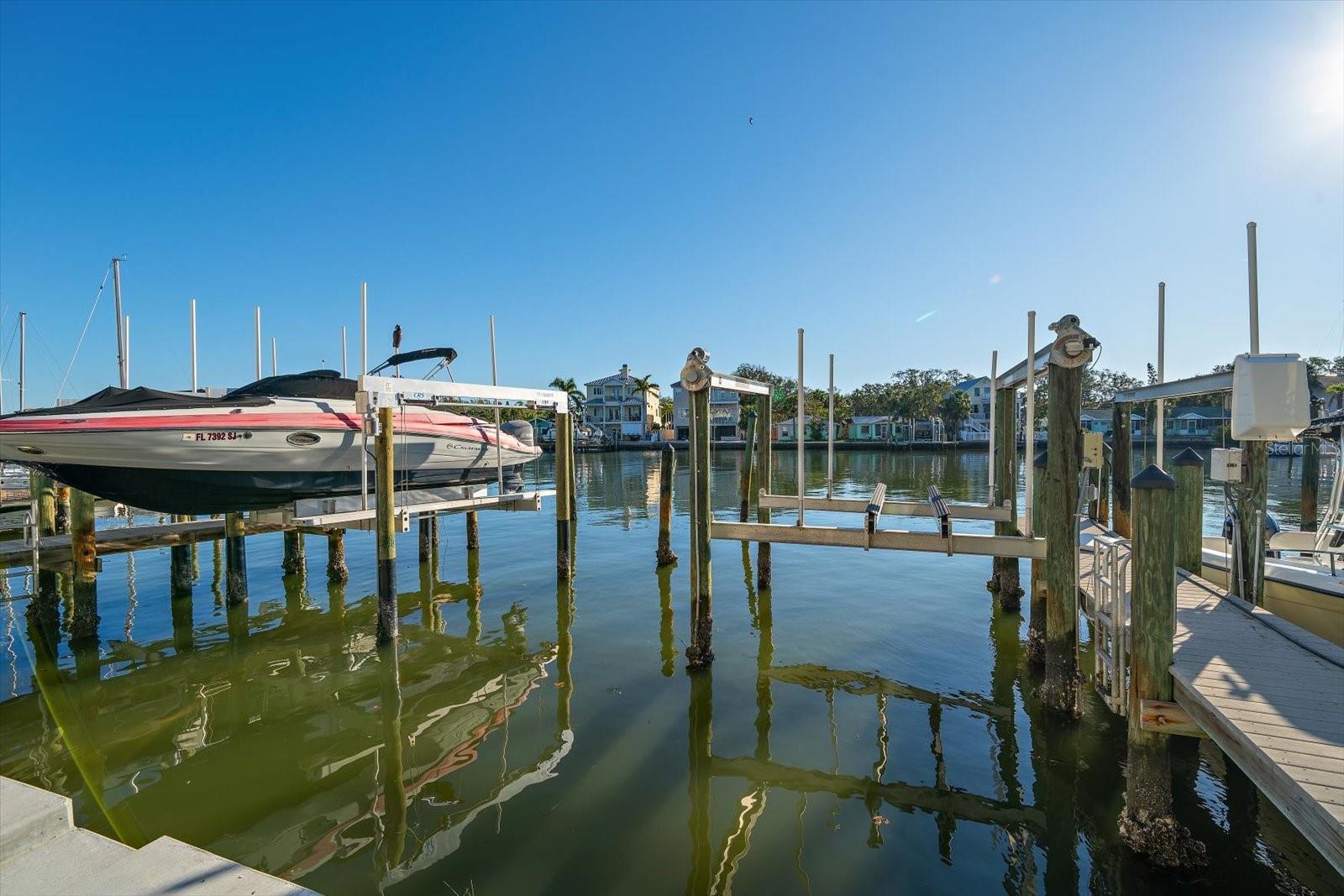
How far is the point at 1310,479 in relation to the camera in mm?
11375

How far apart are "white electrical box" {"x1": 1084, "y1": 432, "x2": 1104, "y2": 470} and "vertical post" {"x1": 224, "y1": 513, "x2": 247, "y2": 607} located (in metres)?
11.3

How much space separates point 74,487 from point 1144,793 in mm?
11002

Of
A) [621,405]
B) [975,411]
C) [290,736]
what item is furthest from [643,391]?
[290,736]

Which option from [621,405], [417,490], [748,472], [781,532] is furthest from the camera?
[621,405]

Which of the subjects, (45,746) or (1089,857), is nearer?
(1089,857)

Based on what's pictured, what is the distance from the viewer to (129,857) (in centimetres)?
272

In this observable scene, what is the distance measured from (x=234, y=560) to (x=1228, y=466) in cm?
1294

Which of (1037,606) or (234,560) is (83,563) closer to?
(234,560)

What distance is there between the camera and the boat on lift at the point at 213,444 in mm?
7172

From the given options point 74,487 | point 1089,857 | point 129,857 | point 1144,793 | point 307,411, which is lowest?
point 1089,857

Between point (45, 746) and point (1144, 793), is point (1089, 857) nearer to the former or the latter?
point (1144, 793)

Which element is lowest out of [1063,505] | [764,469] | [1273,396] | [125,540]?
[125,540]

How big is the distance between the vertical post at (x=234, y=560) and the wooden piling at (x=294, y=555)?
1777 mm

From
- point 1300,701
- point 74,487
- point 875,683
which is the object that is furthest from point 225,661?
point 1300,701
